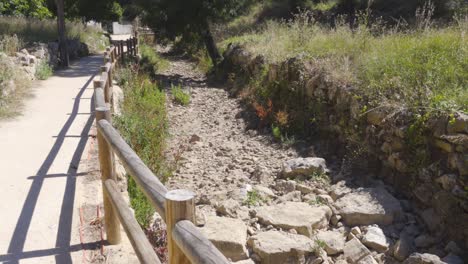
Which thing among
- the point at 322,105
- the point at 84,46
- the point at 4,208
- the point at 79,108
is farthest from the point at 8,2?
the point at 4,208

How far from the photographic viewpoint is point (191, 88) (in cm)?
1677

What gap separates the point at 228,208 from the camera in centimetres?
687

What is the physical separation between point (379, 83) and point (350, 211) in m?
2.54

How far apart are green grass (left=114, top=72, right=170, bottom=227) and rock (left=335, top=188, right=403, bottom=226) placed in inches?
110

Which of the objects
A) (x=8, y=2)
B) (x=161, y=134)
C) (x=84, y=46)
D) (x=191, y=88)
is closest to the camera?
(x=161, y=134)

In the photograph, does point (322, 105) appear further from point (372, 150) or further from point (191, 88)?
point (191, 88)

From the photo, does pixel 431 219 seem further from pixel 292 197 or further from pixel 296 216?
pixel 292 197

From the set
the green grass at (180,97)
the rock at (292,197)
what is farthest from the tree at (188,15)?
the rock at (292,197)

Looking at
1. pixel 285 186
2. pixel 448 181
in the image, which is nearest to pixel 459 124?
pixel 448 181

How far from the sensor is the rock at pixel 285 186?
762 centimetres

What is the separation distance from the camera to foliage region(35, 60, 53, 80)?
14148 millimetres

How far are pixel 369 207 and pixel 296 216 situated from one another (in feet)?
3.44

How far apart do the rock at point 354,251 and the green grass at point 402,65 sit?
226cm

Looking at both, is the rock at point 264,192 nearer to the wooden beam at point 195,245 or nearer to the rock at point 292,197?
the rock at point 292,197
